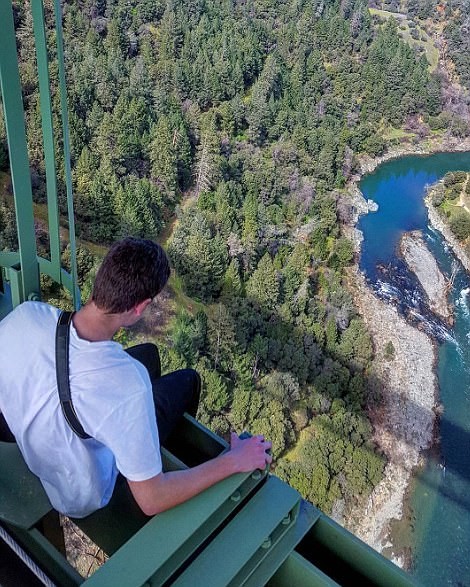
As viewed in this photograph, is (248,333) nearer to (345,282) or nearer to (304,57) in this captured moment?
(345,282)

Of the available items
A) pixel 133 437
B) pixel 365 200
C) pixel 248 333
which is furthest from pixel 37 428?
pixel 365 200

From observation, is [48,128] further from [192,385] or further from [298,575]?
[298,575]

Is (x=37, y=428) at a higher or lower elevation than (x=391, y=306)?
higher

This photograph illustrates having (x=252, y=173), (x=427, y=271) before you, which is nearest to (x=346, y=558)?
(x=427, y=271)

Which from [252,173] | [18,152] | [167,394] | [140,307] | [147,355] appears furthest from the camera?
[252,173]

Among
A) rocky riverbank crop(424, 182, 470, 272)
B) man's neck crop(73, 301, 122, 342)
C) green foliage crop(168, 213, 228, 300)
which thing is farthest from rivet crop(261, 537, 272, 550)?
rocky riverbank crop(424, 182, 470, 272)

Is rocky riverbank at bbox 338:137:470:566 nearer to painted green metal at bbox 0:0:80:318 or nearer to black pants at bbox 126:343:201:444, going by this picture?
black pants at bbox 126:343:201:444
